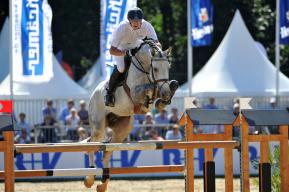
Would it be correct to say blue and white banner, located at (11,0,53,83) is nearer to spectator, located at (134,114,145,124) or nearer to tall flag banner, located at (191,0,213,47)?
spectator, located at (134,114,145,124)

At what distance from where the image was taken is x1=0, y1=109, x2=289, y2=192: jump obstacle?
781 cm

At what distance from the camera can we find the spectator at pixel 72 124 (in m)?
17.0

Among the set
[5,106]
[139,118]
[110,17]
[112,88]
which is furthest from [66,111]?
[5,106]

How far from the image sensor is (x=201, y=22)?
1955 cm

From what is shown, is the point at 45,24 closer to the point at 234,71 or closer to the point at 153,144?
the point at 234,71

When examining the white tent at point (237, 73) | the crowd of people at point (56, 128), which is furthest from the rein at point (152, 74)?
the white tent at point (237, 73)

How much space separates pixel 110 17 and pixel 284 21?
15.8 ft

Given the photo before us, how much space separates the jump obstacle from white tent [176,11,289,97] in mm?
10700

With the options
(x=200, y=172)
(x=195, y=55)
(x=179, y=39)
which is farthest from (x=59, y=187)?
(x=179, y=39)

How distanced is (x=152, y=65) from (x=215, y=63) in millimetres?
11644

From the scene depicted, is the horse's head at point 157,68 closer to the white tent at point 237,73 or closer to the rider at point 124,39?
the rider at point 124,39

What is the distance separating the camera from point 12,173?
25.6 ft

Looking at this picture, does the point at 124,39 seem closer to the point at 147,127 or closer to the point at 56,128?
the point at 56,128

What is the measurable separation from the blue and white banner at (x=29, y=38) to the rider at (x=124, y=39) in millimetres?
7253
